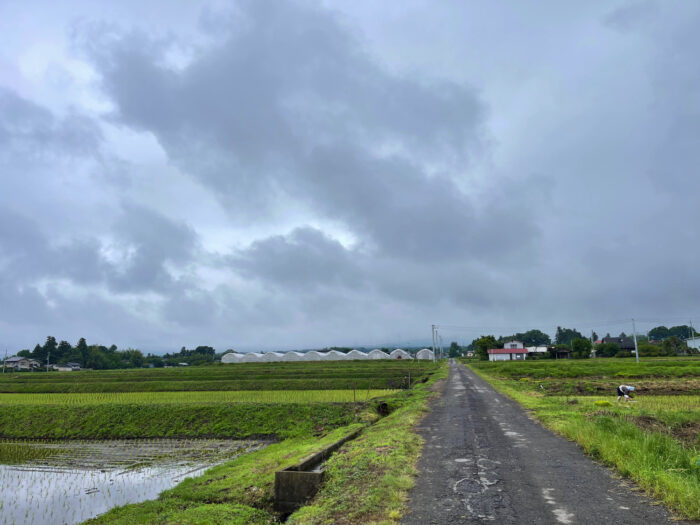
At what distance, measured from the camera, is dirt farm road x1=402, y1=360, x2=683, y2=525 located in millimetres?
7914

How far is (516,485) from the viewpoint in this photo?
31.9 ft

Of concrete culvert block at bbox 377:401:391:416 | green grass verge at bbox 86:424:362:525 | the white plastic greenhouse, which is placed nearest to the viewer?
green grass verge at bbox 86:424:362:525

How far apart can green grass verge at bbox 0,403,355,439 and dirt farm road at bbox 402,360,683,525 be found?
10565mm

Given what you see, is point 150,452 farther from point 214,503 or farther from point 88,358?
point 88,358

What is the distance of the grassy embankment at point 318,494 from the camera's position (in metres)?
8.84

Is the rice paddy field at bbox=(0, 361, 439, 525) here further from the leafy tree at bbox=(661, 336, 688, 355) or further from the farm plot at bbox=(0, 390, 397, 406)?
the leafy tree at bbox=(661, 336, 688, 355)

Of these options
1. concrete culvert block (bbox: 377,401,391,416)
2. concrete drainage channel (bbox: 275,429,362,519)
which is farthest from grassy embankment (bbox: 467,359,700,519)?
concrete culvert block (bbox: 377,401,391,416)

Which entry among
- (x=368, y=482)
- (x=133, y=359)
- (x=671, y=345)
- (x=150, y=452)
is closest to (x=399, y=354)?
(x=671, y=345)

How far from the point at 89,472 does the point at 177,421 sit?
31.2ft

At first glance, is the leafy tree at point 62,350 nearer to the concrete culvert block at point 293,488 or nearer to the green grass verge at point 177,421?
the green grass verge at point 177,421

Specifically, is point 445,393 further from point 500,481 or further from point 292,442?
point 500,481

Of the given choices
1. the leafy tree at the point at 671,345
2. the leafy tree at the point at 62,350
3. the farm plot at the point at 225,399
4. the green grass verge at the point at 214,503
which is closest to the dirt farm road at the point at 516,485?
the green grass verge at the point at 214,503

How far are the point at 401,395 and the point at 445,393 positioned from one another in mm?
3488

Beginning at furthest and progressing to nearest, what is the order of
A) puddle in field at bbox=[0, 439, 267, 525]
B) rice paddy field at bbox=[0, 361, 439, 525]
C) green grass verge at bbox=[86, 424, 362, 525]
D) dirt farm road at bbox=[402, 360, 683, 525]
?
puddle in field at bbox=[0, 439, 267, 525], rice paddy field at bbox=[0, 361, 439, 525], green grass verge at bbox=[86, 424, 362, 525], dirt farm road at bbox=[402, 360, 683, 525]
